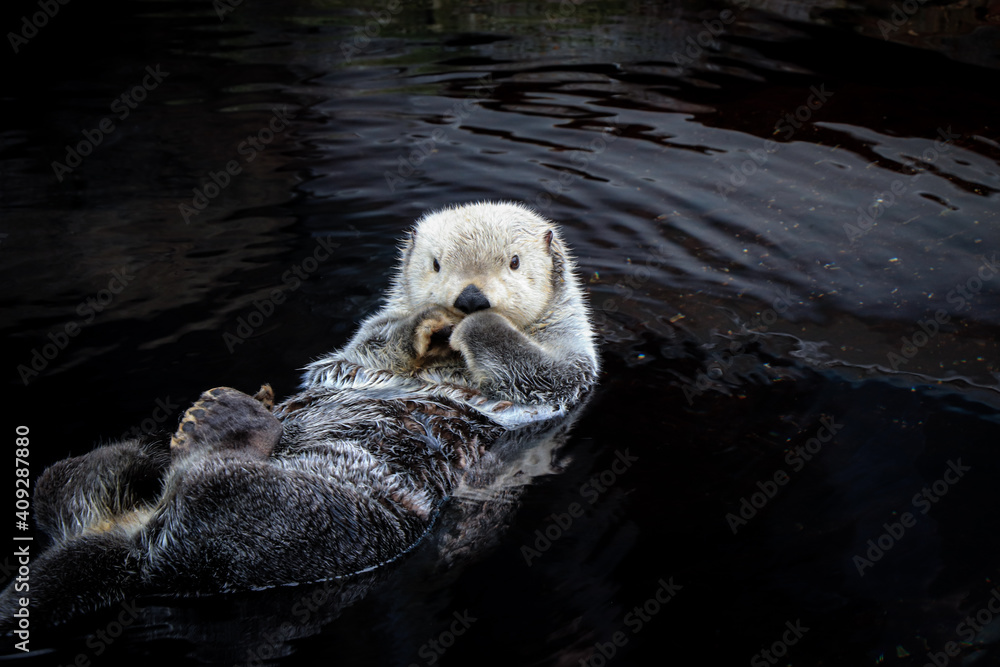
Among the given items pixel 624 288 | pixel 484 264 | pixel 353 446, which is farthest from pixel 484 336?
pixel 624 288

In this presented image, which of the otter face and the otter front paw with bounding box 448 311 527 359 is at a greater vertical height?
the otter face

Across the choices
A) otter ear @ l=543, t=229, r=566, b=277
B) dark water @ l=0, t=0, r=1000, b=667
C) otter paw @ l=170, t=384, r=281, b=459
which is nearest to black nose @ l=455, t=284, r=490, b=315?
otter ear @ l=543, t=229, r=566, b=277

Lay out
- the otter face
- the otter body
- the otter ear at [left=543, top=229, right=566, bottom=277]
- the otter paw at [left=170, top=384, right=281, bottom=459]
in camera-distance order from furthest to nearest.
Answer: the otter ear at [left=543, top=229, right=566, bottom=277] < the otter face < the otter paw at [left=170, top=384, right=281, bottom=459] < the otter body

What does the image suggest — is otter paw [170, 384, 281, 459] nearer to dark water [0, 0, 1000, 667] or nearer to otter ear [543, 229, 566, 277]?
dark water [0, 0, 1000, 667]

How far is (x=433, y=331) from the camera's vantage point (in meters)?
3.77

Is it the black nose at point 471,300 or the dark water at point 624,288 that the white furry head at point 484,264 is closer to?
the black nose at point 471,300

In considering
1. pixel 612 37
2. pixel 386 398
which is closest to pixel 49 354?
pixel 386 398

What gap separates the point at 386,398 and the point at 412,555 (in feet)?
2.69

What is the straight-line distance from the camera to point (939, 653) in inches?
102

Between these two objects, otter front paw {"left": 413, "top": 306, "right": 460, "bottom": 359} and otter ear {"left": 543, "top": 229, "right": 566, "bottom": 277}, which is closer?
otter front paw {"left": 413, "top": 306, "right": 460, "bottom": 359}

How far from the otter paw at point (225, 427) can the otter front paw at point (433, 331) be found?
0.87 metres

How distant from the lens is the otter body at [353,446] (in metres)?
2.69

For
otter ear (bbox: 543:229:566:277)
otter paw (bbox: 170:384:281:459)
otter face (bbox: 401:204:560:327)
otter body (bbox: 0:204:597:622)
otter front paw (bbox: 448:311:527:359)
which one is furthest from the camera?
otter ear (bbox: 543:229:566:277)

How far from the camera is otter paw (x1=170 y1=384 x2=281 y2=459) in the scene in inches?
116
